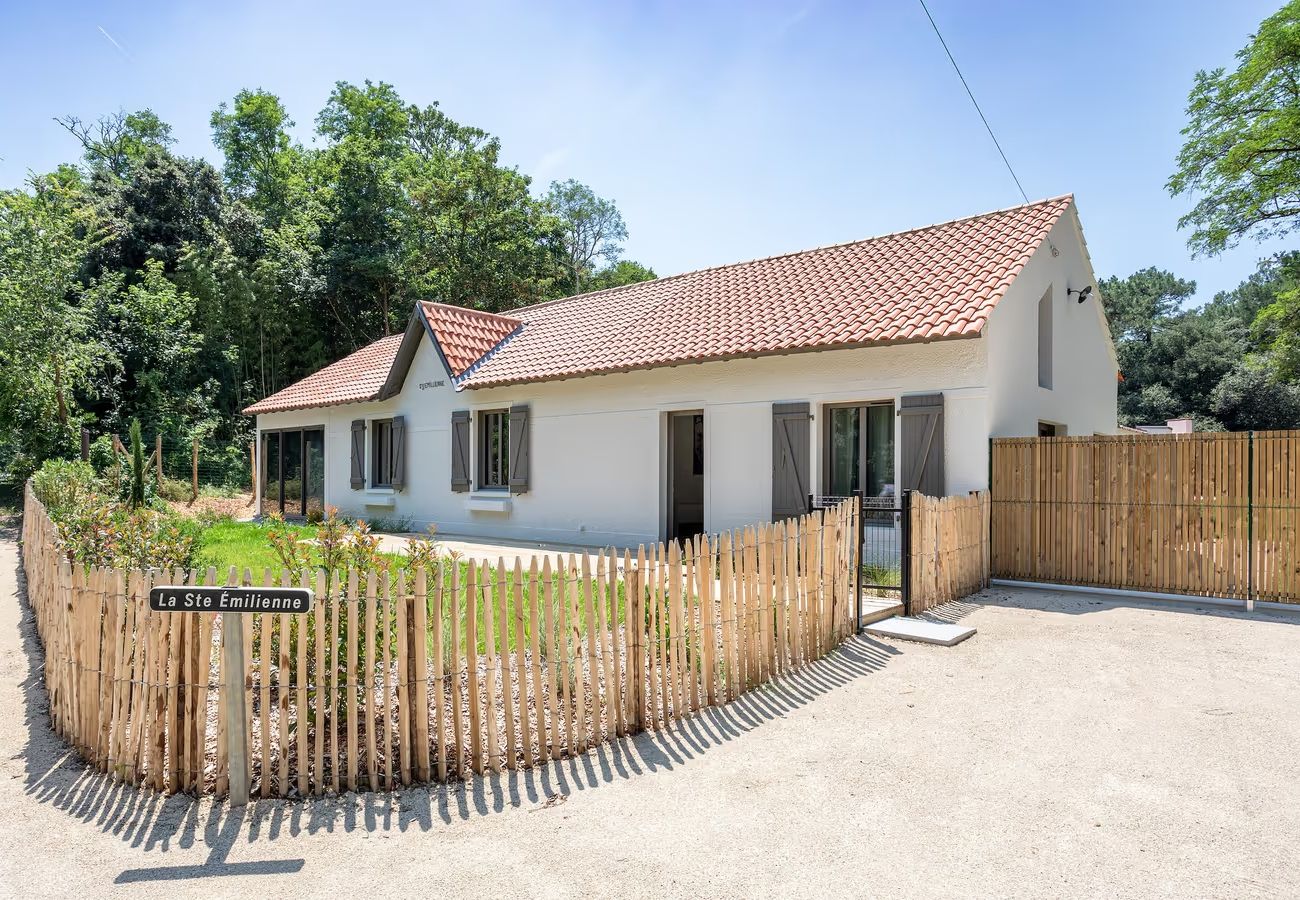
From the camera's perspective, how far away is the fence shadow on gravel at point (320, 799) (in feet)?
11.6

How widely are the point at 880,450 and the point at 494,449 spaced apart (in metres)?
8.13

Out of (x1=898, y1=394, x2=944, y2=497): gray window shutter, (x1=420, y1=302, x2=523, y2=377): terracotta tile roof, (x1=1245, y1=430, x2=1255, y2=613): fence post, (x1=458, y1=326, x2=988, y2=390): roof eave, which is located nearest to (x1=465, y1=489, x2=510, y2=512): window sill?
(x1=458, y1=326, x2=988, y2=390): roof eave

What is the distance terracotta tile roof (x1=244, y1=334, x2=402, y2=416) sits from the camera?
698 inches

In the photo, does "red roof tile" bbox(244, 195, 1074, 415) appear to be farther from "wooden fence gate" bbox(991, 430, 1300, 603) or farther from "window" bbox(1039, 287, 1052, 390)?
"wooden fence gate" bbox(991, 430, 1300, 603)

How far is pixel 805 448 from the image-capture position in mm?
10805

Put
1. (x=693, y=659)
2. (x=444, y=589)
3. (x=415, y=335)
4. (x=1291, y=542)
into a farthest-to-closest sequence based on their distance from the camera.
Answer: (x=415, y=335)
(x=1291, y=542)
(x=693, y=659)
(x=444, y=589)

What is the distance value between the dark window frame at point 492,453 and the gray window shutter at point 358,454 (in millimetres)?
4036

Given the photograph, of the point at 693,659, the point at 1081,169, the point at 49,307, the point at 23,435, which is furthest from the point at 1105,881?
the point at 23,435

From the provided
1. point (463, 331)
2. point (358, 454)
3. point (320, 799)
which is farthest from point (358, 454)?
point (320, 799)

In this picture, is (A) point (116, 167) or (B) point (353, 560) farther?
(A) point (116, 167)

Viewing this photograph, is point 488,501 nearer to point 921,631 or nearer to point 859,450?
point 859,450

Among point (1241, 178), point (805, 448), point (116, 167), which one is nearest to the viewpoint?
point (805, 448)

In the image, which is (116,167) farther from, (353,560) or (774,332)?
(353,560)

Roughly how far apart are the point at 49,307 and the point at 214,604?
21834mm
